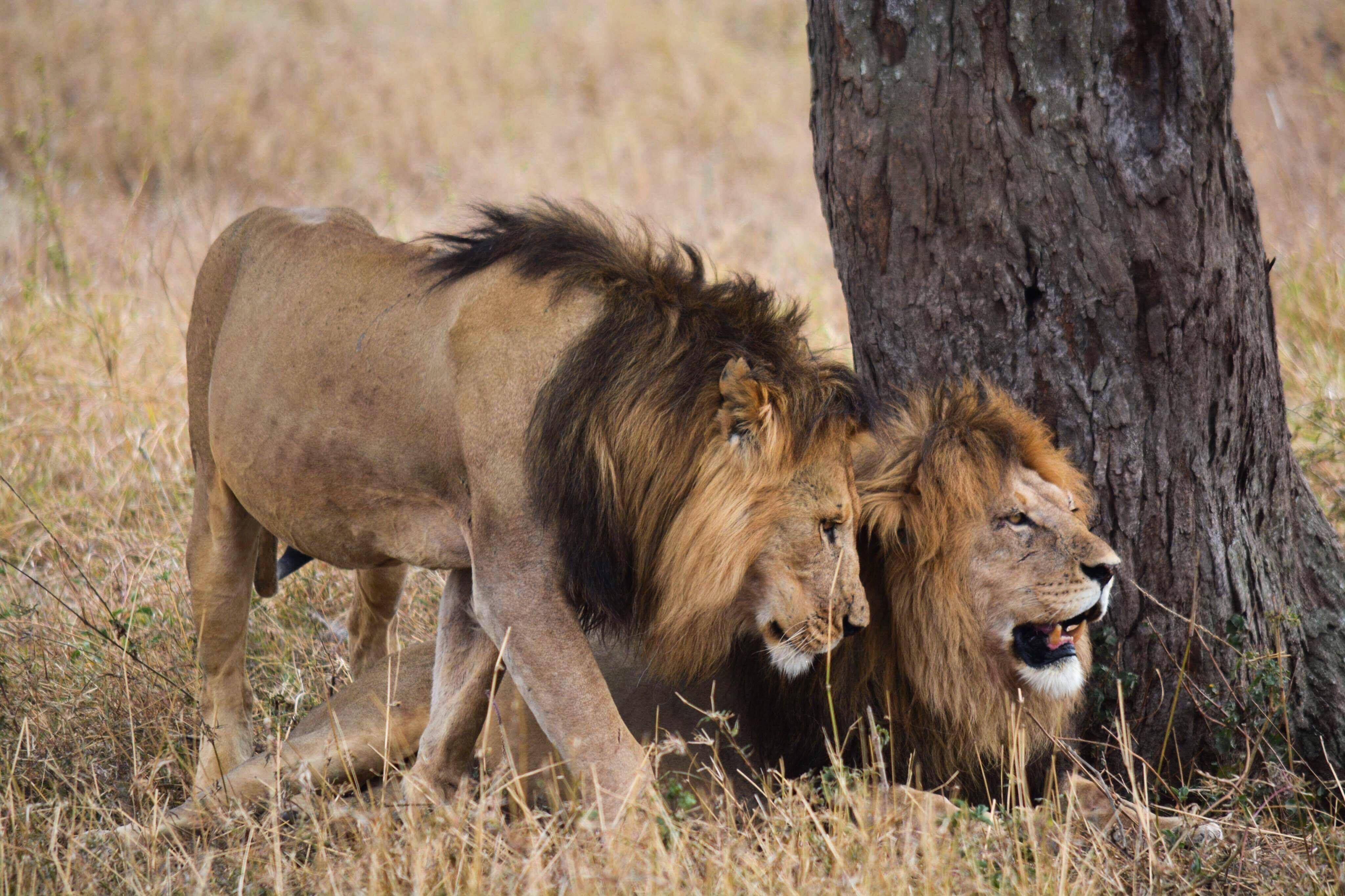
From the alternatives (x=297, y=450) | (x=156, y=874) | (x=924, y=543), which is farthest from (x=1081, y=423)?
(x=156, y=874)

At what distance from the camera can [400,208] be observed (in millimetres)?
9633

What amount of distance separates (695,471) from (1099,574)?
3.01 feet

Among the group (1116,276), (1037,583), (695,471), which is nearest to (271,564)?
(695,471)

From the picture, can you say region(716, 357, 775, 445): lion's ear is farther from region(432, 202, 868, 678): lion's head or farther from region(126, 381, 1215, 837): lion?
Answer: region(126, 381, 1215, 837): lion

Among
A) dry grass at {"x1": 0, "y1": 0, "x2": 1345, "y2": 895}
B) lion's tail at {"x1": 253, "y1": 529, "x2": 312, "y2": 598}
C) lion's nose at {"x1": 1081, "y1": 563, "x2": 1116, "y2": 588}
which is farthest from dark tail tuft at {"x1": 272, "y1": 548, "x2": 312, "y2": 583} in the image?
lion's nose at {"x1": 1081, "y1": 563, "x2": 1116, "y2": 588}

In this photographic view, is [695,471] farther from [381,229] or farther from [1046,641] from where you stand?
Answer: [381,229]

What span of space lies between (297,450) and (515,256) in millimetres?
714

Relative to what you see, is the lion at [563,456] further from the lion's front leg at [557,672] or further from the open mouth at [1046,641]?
the open mouth at [1046,641]

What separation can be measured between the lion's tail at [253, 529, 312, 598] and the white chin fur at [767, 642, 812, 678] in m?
1.65

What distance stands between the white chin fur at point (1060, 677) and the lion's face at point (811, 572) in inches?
21.3

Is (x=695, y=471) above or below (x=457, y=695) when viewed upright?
above

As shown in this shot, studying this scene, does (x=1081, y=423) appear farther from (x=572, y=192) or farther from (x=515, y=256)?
(x=572, y=192)

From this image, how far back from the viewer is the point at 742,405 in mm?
2566

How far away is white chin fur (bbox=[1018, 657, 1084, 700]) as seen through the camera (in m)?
2.88
